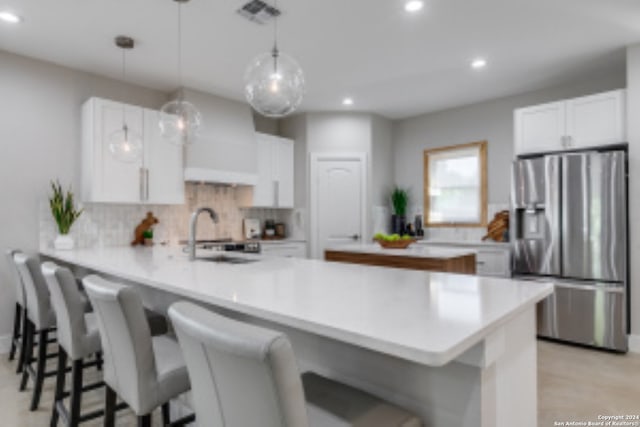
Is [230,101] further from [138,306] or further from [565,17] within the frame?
[138,306]

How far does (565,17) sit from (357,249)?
2.55m

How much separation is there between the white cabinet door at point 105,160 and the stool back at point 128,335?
2.62m

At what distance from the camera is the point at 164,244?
14.4 feet

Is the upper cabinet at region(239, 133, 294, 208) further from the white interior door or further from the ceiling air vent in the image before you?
the ceiling air vent

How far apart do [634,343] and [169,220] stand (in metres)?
4.84

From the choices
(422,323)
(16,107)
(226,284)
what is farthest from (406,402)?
(16,107)

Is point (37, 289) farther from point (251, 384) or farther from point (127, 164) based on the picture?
point (251, 384)

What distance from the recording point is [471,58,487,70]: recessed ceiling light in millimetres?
3754

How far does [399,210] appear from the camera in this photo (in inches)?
223

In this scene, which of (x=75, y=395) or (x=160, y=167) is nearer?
(x=75, y=395)

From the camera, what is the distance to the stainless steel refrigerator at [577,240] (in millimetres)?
3357

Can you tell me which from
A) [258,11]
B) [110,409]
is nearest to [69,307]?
[110,409]

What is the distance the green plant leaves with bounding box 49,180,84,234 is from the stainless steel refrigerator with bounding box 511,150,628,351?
4.35 meters

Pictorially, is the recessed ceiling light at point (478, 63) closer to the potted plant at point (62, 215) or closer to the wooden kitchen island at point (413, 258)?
the wooden kitchen island at point (413, 258)
